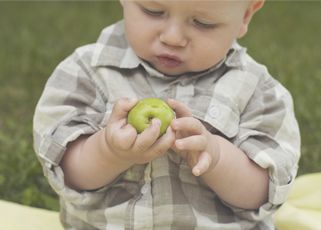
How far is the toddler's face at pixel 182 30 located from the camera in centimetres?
189

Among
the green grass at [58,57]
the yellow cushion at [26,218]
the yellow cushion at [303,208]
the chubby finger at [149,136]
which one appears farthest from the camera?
the green grass at [58,57]

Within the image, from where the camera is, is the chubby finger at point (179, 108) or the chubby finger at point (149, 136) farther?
the chubby finger at point (179, 108)

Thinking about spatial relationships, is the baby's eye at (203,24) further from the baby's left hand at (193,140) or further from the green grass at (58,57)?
the green grass at (58,57)

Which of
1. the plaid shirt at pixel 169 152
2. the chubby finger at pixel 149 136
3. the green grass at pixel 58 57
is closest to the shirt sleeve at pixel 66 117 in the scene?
the plaid shirt at pixel 169 152

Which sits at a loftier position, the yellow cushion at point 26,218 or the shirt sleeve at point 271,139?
the shirt sleeve at point 271,139

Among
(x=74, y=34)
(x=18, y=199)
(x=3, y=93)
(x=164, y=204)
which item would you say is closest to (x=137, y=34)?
(x=164, y=204)

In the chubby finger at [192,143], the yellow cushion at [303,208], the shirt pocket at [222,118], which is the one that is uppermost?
the chubby finger at [192,143]

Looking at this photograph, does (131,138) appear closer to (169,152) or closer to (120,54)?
(169,152)

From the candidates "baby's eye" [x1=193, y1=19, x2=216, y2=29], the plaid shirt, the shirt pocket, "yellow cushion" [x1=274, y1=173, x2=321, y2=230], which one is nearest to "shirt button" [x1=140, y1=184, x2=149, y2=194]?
the plaid shirt

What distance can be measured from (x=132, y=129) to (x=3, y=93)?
2.39 m

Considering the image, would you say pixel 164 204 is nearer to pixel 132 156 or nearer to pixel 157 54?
pixel 132 156

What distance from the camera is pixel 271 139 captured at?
6.82 feet

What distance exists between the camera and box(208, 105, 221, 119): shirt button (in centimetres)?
203

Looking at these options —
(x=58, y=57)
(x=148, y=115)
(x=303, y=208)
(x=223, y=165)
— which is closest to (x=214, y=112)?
(x=223, y=165)
